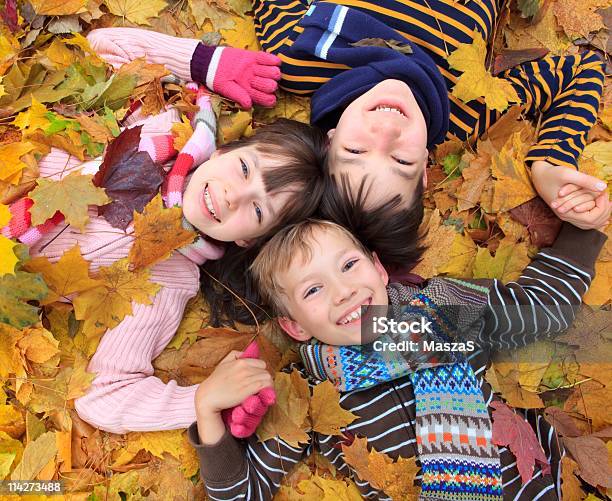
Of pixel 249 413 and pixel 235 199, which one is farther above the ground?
pixel 235 199

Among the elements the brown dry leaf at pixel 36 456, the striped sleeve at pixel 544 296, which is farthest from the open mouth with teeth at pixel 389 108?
the brown dry leaf at pixel 36 456

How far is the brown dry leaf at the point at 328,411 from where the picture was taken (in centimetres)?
177

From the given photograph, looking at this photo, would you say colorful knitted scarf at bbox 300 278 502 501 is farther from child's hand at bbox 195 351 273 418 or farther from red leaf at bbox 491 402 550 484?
child's hand at bbox 195 351 273 418

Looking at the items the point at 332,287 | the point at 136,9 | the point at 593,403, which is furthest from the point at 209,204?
the point at 593,403

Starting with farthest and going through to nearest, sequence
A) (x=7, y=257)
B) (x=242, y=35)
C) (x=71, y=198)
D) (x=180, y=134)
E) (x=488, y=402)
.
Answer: (x=242, y=35), (x=180, y=134), (x=488, y=402), (x=71, y=198), (x=7, y=257)

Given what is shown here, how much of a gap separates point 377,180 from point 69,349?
124 centimetres

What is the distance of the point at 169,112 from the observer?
6.91ft

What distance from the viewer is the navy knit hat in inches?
76.5

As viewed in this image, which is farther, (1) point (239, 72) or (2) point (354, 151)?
(1) point (239, 72)

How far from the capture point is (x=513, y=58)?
2.20 meters

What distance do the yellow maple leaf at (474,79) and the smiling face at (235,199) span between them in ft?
2.29

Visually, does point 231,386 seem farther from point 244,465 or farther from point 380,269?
point 380,269

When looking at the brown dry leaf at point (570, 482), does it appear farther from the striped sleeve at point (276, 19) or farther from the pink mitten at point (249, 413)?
the striped sleeve at point (276, 19)

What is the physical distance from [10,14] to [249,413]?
5.46 ft
